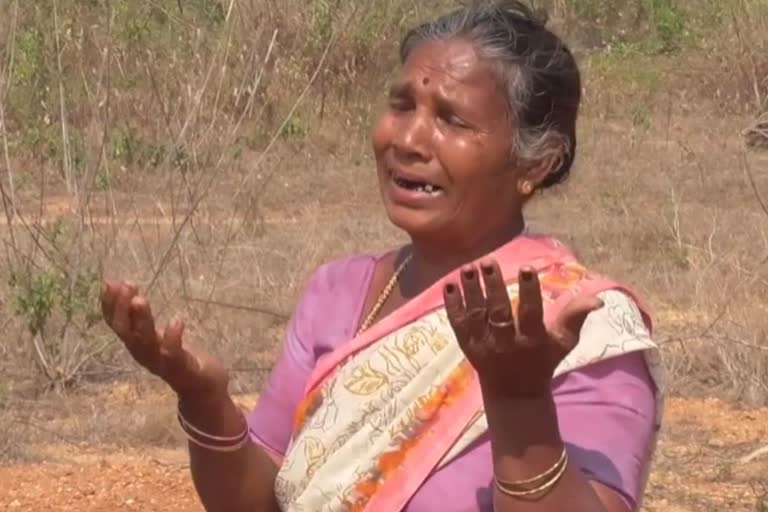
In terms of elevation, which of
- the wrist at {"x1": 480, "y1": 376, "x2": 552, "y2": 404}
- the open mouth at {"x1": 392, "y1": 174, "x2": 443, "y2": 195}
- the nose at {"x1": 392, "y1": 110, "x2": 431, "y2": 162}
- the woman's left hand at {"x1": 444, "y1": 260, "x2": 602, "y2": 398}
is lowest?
the open mouth at {"x1": 392, "y1": 174, "x2": 443, "y2": 195}

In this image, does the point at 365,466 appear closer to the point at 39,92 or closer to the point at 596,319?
the point at 596,319

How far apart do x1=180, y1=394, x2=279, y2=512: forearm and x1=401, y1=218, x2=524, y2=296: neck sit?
25 cm

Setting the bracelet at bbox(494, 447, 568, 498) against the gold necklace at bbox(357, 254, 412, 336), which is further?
the gold necklace at bbox(357, 254, 412, 336)

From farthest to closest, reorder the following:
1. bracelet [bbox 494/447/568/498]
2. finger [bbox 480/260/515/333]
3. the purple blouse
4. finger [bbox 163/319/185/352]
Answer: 1. finger [bbox 163/319/185/352]
2. the purple blouse
3. bracelet [bbox 494/447/568/498]
4. finger [bbox 480/260/515/333]

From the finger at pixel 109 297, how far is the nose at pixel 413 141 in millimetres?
346

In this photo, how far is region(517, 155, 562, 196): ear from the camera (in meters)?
1.94

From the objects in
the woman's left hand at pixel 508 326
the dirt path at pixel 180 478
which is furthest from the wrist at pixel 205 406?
the dirt path at pixel 180 478

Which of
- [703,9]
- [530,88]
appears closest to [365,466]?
[530,88]

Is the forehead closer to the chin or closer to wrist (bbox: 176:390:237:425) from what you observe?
the chin

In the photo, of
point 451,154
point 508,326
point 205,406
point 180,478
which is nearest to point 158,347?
point 205,406

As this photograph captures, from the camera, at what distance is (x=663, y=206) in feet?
26.9

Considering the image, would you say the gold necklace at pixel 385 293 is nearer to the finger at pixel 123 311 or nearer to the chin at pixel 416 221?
the chin at pixel 416 221

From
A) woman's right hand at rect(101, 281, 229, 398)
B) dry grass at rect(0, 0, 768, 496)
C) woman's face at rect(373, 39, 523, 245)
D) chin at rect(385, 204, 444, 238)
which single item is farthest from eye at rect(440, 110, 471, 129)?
dry grass at rect(0, 0, 768, 496)

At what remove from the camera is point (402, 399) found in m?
1.84
